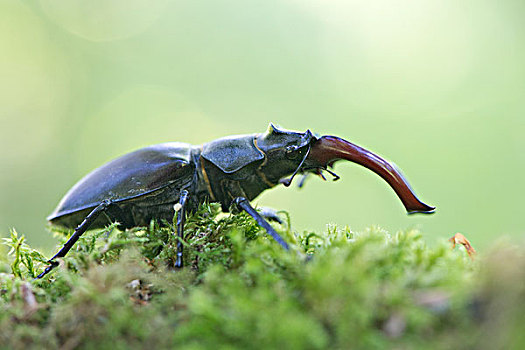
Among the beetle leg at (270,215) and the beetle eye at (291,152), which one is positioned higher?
the beetle eye at (291,152)

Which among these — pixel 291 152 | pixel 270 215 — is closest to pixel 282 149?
pixel 291 152

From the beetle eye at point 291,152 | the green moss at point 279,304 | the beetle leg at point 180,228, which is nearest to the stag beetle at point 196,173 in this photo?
the beetle eye at point 291,152

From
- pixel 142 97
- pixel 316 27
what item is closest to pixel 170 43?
pixel 142 97

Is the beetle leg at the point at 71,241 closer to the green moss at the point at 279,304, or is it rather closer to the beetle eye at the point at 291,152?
the green moss at the point at 279,304

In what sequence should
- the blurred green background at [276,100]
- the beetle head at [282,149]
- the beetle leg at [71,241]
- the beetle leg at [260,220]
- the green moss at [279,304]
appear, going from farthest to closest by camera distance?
1. the blurred green background at [276,100]
2. the beetle head at [282,149]
3. the beetle leg at [71,241]
4. the beetle leg at [260,220]
5. the green moss at [279,304]

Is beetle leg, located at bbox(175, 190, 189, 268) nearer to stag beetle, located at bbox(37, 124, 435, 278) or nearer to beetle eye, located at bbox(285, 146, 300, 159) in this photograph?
stag beetle, located at bbox(37, 124, 435, 278)

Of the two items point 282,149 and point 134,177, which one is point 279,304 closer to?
point 282,149
